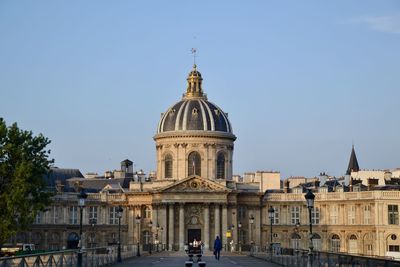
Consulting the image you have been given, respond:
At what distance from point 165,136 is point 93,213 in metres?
14.2

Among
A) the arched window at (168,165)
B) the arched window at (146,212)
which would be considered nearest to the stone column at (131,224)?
the arched window at (146,212)

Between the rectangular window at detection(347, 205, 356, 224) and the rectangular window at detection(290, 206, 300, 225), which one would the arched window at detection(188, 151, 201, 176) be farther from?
the rectangular window at detection(347, 205, 356, 224)

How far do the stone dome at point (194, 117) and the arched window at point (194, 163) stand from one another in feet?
11.5

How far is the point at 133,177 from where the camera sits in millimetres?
132875

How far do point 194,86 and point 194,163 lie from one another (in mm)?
12672

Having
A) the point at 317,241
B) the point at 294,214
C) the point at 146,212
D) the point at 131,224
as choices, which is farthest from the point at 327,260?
the point at 131,224

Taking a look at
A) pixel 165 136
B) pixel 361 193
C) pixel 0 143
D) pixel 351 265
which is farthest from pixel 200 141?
pixel 351 265

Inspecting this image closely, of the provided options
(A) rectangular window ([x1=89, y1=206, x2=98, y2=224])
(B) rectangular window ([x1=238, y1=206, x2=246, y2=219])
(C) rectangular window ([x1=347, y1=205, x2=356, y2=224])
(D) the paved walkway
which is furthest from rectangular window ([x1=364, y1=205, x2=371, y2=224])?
(D) the paved walkway

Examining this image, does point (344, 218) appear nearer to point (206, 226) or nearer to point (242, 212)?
point (242, 212)

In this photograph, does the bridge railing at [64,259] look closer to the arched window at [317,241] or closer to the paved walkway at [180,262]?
the paved walkway at [180,262]

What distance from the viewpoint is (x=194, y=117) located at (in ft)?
375

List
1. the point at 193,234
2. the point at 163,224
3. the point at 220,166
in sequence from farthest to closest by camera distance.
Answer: the point at 220,166 → the point at 193,234 → the point at 163,224

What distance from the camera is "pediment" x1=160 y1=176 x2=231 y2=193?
108 meters

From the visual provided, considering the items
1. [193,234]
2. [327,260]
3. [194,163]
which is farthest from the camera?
[194,163]
